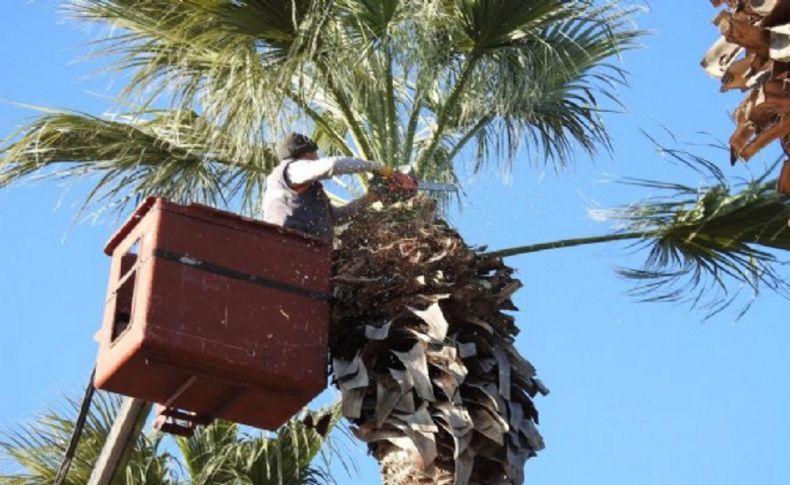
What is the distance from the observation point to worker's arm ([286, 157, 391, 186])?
7.90 m

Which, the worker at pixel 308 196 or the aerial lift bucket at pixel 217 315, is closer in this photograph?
the aerial lift bucket at pixel 217 315

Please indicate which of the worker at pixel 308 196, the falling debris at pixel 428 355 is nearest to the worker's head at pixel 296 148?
the worker at pixel 308 196

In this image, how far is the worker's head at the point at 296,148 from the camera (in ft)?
27.5

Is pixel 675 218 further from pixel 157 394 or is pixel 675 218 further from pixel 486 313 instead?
pixel 157 394

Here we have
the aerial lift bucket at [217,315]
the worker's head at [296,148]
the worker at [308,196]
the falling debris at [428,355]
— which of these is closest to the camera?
the aerial lift bucket at [217,315]

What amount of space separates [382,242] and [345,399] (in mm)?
853

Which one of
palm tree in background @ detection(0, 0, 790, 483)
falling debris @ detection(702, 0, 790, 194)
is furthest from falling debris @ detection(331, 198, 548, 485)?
falling debris @ detection(702, 0, 790, 194)

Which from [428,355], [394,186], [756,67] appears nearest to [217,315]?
[428,355]

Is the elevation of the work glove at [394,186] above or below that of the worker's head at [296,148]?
below

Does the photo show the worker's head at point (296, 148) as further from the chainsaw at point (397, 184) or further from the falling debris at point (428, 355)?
the falling debris at point (428, 355)

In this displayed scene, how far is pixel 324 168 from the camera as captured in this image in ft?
26.0

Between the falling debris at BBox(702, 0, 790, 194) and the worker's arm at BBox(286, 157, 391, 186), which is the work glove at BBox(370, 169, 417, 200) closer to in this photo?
the worker's arm at BBox(286, 157, 391, 186)

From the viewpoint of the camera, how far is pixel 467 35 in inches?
354

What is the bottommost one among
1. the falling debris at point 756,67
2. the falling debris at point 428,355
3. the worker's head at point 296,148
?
the falling debris at point 756,67
